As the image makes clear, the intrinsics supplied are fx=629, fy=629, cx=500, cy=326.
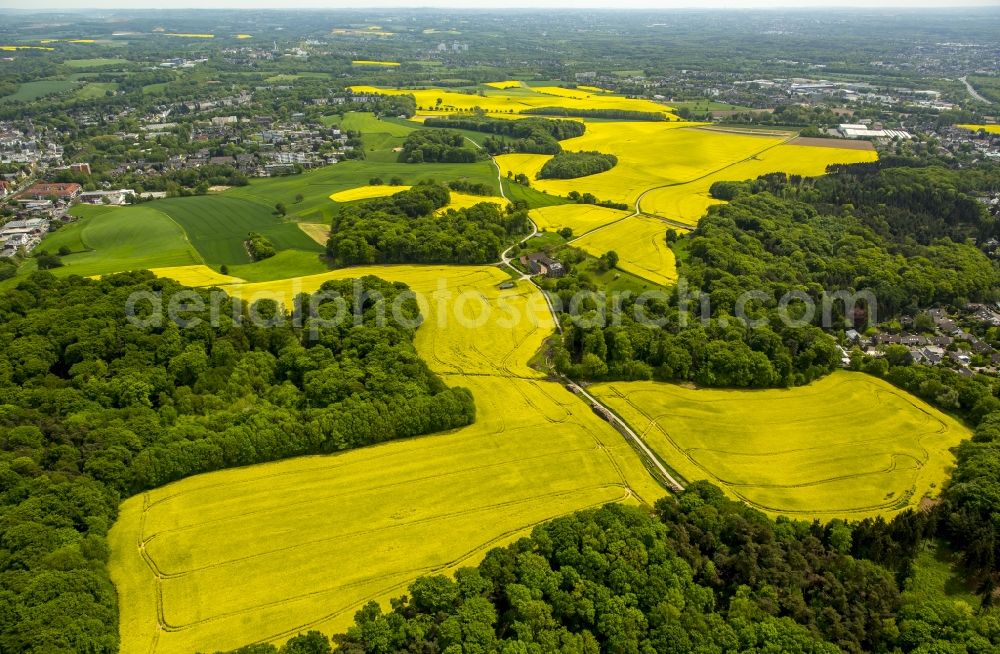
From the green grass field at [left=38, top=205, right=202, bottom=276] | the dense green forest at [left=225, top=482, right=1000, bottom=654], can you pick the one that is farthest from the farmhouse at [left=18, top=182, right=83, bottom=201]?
the dense green forest at [left=225, top=482, right=1000, bottom=654]

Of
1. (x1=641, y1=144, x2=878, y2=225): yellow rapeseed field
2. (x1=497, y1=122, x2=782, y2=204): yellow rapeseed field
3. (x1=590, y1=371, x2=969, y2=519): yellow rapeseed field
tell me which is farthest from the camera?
(x1=497, y1=122, x2=782, y2=204): yellow rapeseed field

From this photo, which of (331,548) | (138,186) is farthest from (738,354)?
(138,186)

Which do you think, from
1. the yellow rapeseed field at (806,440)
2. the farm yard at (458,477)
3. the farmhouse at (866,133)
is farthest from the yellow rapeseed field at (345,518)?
the farmhouse at (866,133)

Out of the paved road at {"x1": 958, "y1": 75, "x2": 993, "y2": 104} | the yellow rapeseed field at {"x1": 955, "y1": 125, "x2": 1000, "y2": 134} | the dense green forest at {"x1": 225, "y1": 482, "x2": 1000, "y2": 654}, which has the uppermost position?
the paved road at {"x1": 958, "y1": 75, "x2": 993, "y2": 104}

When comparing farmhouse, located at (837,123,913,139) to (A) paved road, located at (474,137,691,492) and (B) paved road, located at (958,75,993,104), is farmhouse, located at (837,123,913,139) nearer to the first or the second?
(B) paved road, located at (958,75,993,104)

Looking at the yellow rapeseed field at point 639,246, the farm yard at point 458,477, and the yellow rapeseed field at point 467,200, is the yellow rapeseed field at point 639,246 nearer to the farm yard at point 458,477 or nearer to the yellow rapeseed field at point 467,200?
the farm yard at point 458,477

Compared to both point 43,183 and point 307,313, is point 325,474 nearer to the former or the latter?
point 307,313

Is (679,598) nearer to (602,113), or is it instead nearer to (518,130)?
(518,130)
